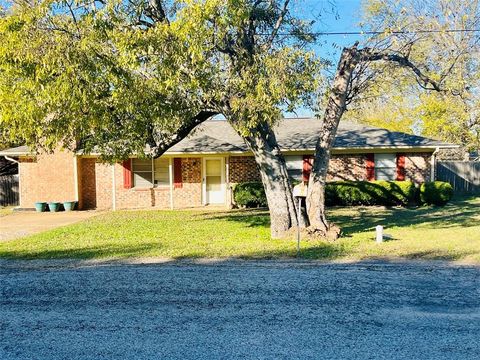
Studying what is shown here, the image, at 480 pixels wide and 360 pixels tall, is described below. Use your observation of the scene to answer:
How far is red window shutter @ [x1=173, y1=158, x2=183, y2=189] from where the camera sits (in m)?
20.1

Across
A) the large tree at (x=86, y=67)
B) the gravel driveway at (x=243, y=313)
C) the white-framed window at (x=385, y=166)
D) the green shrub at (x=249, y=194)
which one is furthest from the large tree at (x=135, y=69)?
the white-framed window at (x=385, y=166)

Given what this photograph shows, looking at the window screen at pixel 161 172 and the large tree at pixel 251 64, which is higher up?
the large tree at pixel 251 64

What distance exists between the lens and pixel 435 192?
1886 cm

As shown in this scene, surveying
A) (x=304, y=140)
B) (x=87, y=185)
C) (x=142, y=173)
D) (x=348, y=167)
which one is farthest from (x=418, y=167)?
(x=87, y=185)

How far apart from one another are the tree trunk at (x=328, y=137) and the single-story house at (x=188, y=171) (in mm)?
8193

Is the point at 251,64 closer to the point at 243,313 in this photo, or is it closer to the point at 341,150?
the point at 243,313

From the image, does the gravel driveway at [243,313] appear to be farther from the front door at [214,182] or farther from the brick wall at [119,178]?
the front door at [214,182]

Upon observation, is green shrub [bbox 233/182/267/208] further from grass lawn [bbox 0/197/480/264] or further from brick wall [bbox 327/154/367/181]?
brick wall [bbox 327/154/367/181]

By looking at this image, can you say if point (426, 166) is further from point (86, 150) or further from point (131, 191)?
point (86, 150)

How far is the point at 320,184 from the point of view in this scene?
1148 cm

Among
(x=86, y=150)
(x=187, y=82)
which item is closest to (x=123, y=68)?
(x=187, y=82)

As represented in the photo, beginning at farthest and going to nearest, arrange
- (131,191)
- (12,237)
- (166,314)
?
(131,191)
(12,237)
(166,314)

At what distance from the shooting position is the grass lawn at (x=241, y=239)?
937cm

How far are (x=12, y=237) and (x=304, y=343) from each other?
421 inches
